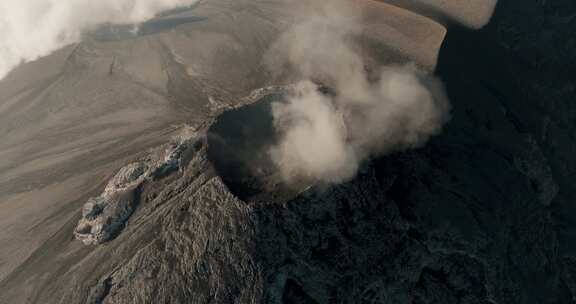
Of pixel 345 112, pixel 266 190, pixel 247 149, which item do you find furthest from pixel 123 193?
pixel 345 112

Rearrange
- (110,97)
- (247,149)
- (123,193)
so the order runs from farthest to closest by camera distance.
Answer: (110,97) → (247,149) → (123,193)

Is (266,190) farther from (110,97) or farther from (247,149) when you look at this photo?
(110,97)

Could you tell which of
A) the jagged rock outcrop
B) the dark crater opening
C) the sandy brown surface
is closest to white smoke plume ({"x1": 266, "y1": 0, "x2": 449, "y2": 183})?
the dark crater opening

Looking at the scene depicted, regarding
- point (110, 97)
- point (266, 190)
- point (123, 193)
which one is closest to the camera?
point (266, 190)

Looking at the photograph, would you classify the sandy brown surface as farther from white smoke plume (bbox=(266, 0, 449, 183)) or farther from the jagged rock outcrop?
white smoke plume (bbox=(266, 0, 449, 183))

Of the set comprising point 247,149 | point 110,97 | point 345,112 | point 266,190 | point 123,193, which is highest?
point 345,112

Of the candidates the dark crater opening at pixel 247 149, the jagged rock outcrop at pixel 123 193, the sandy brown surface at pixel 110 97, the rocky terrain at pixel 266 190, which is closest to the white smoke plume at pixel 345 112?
the dark crater opening at pixel 247 149

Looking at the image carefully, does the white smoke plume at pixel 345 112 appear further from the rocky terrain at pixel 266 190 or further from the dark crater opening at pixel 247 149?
the rocky terrain at pixel 266 190
